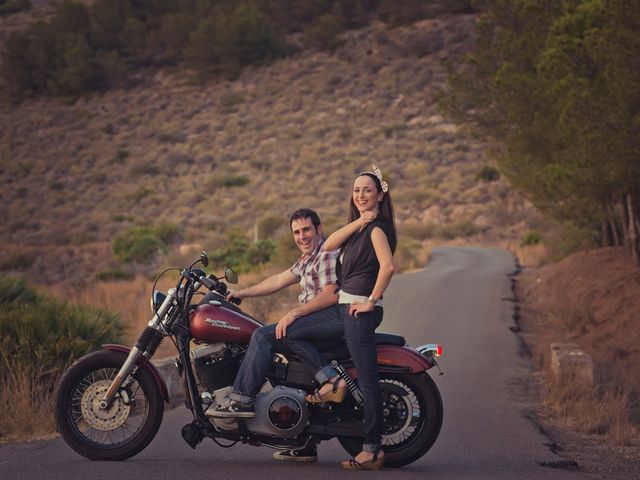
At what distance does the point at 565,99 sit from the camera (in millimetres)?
22688

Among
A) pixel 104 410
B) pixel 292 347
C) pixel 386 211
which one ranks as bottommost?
pixel 104 410

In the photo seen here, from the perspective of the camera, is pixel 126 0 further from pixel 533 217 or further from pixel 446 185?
pixel 533 217

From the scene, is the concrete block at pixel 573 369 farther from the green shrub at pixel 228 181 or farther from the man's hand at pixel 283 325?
the green shrub at pixel 228 181

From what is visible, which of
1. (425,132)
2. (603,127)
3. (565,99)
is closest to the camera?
(603,127)

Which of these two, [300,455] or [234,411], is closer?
[234,411]

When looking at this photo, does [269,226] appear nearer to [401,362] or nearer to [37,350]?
[37,350]

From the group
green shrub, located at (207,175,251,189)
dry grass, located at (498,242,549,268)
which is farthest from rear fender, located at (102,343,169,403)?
green shrub, located at (207,175,251,189)

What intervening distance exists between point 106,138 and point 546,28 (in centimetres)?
6154

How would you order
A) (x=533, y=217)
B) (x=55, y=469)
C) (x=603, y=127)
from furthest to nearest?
(x=533, y=217), (x=603, y=127), (x=55, y=469)

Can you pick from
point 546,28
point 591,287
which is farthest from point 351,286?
point 546,28

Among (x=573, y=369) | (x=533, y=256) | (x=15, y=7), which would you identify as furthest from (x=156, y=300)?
(x=15, y=7)

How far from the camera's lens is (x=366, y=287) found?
776 cm

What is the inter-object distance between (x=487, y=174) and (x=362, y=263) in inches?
2359

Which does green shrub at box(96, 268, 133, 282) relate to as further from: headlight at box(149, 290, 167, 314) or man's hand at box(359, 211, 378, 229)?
man's hand at box(359, 211, 378, 229)
